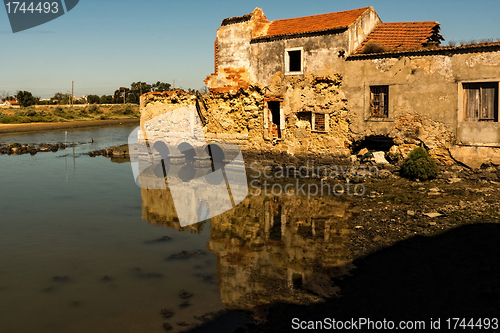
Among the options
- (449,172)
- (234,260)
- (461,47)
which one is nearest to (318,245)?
(234,260)

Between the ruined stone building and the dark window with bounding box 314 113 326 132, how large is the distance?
0.05 metres

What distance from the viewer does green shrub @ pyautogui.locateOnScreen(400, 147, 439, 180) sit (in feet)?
48.4

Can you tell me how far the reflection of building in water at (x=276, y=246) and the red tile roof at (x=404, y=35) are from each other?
Answer: 7296 mm

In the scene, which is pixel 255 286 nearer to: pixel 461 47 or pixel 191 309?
pixel 191 309

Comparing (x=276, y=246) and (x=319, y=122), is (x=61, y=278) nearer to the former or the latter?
(x=276, y=246)

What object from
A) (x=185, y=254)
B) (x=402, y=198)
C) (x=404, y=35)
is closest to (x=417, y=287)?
(x=185, y=254)

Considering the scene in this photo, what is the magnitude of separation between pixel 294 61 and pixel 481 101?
7831mm

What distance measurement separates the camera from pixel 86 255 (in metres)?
10.1

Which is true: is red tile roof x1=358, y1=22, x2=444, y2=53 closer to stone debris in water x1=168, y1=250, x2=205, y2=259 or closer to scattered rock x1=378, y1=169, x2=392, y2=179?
scattered rock x1=378, y1=169, x2=392, y2=179

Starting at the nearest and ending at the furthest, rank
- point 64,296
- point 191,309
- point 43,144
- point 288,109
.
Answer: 1. point 191,309
2. point 64,296
3. point 288,109
4. point 43,144

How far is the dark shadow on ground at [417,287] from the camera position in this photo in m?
6.71

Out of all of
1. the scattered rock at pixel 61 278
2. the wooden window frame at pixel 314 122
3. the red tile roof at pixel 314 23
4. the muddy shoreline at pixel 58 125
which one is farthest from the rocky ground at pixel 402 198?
the muddy shoreline at pixel 58 125

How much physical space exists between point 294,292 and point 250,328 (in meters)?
1.35

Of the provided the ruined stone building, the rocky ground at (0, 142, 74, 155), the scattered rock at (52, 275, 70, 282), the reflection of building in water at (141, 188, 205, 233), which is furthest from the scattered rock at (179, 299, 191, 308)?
the rocky ground at (0, 142, 74, 155)
